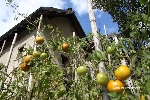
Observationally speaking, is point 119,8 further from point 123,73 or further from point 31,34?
point 123,73

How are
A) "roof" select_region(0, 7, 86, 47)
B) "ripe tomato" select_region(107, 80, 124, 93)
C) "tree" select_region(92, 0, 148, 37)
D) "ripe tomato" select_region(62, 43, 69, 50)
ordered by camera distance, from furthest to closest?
"tree" select_region(92, 0, 148, 37) < "roof" select_region(0, 7, 86, 47) < "ripe tomato" select_region(62, 43, 69, 50) < "ripe tomato" select_region(107, 80, 124, 93)

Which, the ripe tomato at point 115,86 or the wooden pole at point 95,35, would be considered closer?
the ripe tomato at point 115,86

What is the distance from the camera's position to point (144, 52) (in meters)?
1.31

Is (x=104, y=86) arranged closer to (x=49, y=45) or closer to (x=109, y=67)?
(x=109, y=67)

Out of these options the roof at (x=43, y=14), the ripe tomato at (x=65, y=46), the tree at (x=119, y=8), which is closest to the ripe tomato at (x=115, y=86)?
the ripe tomato at (x=65, y=46)

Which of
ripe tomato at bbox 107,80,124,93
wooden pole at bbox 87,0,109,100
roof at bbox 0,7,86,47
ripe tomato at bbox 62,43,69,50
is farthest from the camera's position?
roof at bbox 0,7,86,47

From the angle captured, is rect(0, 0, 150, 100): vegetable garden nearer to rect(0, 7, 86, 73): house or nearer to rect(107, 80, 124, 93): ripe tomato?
rect(107, 80, 124, 93): ripe tomato

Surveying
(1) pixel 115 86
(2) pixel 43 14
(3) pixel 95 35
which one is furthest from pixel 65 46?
(2) pixel 43 14

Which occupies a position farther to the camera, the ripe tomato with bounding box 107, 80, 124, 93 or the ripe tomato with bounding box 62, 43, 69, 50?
the ripe tomato with bounding box 62, 43, 69, 50

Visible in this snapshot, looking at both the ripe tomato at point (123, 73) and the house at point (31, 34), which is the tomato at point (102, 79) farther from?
the house at point (31, 34)

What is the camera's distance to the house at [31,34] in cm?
869

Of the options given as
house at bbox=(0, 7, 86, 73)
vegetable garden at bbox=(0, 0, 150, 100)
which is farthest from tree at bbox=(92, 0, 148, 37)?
vegetable garden at bbox=(0, 0, 150, 100)

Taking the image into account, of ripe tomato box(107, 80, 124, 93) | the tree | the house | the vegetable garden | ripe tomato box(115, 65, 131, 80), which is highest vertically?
the tree

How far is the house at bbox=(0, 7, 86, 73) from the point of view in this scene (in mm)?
8688
